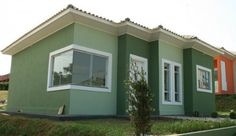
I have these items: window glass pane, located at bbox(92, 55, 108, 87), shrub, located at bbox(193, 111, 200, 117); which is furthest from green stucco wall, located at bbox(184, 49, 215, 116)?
window glass pane, located at bbox(92, 55, 108, 87)

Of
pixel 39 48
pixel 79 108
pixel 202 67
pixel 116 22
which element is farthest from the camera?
pixel 202 67

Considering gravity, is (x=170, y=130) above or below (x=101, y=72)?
below

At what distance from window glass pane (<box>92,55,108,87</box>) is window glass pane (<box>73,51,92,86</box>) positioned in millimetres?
315

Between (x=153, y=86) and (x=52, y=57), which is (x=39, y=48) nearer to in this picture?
(x=52, y=57)

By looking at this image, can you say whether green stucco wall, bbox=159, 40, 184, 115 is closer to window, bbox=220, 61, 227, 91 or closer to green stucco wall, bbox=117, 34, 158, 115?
green stucco wall, bbox=117, 34, 158, 115

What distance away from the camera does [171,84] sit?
1576 cm

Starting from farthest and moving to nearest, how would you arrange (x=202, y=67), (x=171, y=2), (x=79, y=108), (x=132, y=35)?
(x=202, y=67)
(x=132, y=35)
(x=79, y=108)
(x=171, y=2)

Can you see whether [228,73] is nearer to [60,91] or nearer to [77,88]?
[77,88]

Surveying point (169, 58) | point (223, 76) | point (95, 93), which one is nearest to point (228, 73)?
point (223, 76)

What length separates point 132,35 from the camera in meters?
14.5

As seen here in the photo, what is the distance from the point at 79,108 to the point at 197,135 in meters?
5.76

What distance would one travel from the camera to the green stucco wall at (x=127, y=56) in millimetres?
13742

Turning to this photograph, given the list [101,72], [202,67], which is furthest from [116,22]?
[202,67]

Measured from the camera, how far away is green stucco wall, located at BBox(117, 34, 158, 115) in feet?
45.1
